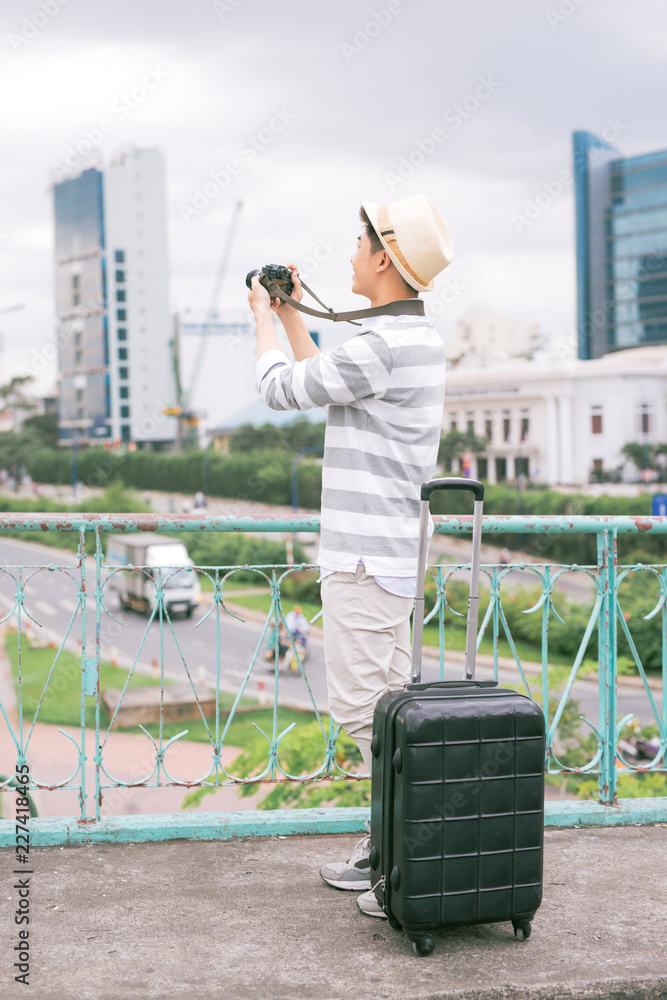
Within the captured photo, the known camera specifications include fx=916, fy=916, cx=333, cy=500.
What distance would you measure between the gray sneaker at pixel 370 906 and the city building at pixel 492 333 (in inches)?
4703

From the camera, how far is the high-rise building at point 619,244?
10150 centimetres

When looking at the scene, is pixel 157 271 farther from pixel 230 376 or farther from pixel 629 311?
pixel 629 311

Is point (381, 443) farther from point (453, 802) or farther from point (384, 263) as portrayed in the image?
point (453, 802)

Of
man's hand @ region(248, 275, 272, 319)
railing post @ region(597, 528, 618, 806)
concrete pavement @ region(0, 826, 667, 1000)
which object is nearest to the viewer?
concrete pavement @ region(0, 826, 667, 1000)

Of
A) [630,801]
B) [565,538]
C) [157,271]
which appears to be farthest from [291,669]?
[157,271]

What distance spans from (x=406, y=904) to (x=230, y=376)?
11214 centimetres

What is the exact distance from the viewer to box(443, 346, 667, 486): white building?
70.4 meters

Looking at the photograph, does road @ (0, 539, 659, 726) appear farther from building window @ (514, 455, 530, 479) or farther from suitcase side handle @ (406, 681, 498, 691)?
building window @ (514, 455, 530, 479)

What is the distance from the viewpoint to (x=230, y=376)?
368 feet

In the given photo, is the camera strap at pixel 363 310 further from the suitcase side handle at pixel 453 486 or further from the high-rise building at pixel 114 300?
the high-rise building at pixel 114 300

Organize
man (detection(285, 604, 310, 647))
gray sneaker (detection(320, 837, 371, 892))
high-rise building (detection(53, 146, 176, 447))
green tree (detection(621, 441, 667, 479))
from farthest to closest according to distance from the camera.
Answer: high-rise building (detection(53, 146, 176, 447))
green tree (detection(621, 441, 667, 479))
man (detection(285, 604, 310, 647))
gray sneaker (detection(320, 837, 371, 892))

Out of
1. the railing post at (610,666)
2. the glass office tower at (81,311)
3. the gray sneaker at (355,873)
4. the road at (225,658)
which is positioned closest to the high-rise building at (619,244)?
the glass office tower at (81,311)

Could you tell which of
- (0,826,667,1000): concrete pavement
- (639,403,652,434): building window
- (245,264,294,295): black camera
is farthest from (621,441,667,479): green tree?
A: (245,264,294,295): black camera

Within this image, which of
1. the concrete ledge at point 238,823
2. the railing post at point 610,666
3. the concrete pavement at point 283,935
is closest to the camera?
the concrete pavement at point 283,935
